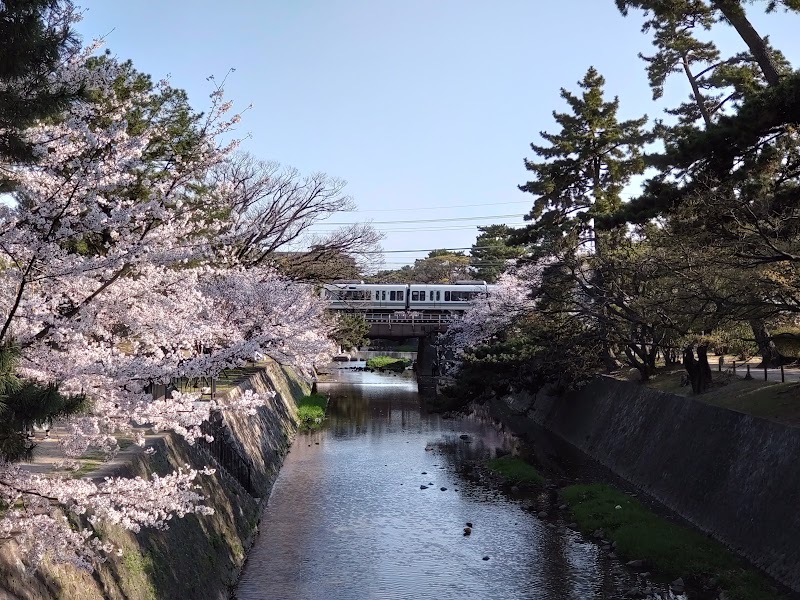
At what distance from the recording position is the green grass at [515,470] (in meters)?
20.5

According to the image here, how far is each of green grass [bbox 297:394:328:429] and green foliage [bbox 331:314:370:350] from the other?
7.37 meters

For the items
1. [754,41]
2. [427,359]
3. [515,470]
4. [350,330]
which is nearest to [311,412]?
[515,470]

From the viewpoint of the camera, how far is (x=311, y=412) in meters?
32.2

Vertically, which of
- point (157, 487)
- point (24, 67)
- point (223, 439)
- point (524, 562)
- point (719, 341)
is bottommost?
point (524, 562)

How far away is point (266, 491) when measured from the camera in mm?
18594

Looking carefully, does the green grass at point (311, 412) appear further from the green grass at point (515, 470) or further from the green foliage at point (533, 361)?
the green grass at point (515, 470)

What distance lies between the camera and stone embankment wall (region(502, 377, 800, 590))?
12.4 meters

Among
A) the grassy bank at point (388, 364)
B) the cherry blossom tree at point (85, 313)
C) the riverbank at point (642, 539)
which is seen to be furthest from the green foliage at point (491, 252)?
the cherry blossom tree at point (85, 313)

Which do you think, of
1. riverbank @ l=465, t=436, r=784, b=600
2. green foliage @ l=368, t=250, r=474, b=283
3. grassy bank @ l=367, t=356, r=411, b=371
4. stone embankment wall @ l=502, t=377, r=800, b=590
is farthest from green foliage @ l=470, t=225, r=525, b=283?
riverbank @ l=465, t=436, r=784, b=600

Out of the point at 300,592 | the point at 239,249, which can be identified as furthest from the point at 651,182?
the point at 239,249

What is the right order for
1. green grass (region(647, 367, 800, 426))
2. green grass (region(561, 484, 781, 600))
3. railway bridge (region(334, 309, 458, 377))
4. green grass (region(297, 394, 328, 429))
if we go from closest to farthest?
green grass (region(561, 484, 781, 600))
green grass (region(647, 367, 800, 426))
green grass (region(297, 394, 328, 429))
railway bridge (region(334, 309, 458, 377))

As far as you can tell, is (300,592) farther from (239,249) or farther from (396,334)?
(396,334)

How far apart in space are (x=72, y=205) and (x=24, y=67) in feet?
4.48

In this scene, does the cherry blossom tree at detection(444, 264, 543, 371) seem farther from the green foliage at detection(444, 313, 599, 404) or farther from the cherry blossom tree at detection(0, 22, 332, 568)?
the cherry blossom tree at detection(0, 22, 332, 568)
